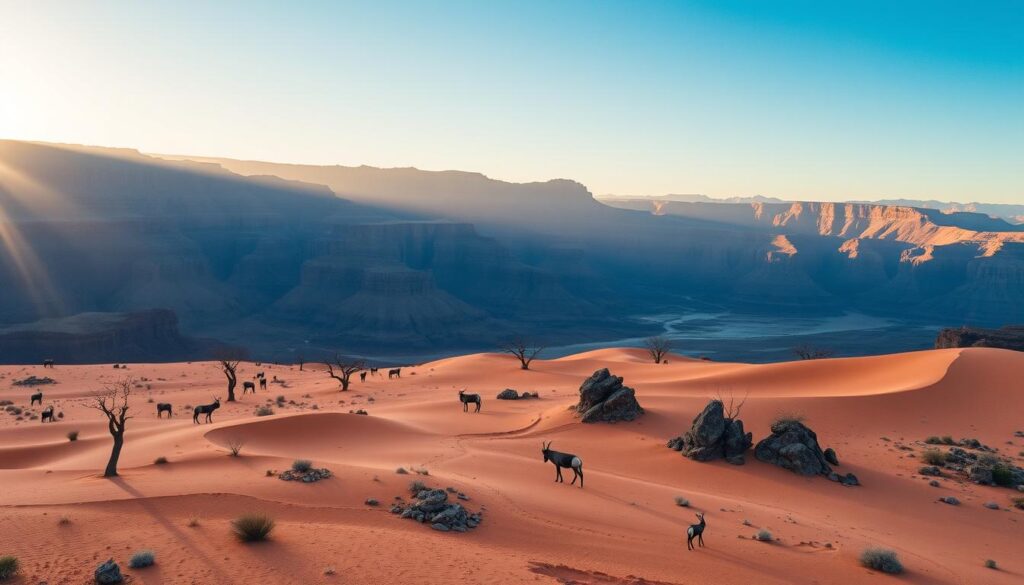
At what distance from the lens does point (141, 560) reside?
32.9 ft

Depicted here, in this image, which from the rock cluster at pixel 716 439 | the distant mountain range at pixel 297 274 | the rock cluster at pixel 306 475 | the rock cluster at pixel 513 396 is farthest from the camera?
the distant mountain range at pixel 297 274

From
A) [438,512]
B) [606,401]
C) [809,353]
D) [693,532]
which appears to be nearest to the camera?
[693,532]

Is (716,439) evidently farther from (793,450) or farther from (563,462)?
(563,462)

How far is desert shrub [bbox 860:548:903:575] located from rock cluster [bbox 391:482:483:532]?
787 cm

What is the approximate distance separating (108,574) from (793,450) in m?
18.4

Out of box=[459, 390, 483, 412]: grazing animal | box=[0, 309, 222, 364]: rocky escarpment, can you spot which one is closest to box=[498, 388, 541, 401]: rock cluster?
box=[459, 390, 483, 412]: grazing animal

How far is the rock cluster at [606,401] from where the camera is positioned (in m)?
26.1

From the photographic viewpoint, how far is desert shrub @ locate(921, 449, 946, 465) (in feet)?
70.2

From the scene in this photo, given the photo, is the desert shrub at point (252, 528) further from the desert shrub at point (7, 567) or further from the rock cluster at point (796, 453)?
the rock cluster at point (796, 453)

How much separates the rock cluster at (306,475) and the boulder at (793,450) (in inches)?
549

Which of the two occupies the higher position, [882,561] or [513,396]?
[882,561]

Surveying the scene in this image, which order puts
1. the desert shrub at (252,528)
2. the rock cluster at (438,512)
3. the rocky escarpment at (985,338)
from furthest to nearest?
the rocky escarpment at (985,338)
the rock cluster at (438,512)
the desert shrub at (252,528)

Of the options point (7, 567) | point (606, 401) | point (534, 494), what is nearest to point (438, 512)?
point (534, 494)

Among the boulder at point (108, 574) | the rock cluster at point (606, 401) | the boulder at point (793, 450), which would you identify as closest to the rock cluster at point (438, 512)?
the boulder at point (108, 574)
